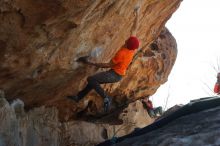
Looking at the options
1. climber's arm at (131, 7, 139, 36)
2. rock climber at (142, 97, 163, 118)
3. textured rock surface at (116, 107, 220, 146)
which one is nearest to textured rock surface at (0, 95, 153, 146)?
rock climber at (142, 97, 163, 118)

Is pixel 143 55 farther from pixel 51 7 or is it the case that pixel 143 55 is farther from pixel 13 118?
pixel 51 7

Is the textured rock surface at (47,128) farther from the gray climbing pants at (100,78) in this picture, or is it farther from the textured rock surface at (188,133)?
the textured rock surface at (188,133)

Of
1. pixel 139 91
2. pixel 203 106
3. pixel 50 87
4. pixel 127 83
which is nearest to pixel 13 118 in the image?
pixel 50 87

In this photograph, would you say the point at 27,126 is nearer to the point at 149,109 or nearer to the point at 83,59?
the point at 83,59

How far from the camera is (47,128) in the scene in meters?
10.4

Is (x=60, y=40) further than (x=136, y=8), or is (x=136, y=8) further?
(x=136, y=8)

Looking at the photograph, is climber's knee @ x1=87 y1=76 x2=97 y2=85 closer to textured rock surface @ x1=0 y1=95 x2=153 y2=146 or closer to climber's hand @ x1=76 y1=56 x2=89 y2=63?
A: climber's hand @ x1=76 y1=56 x2=89 y2=63

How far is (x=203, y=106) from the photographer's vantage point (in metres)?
7.77

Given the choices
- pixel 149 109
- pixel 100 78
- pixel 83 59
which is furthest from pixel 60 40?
pixel 149 109

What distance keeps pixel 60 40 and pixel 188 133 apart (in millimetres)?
2959

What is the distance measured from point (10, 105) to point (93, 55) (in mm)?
1991

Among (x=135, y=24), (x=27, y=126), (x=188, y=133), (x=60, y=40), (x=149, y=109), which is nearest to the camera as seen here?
(x=188, y=133)

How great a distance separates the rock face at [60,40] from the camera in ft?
23.4

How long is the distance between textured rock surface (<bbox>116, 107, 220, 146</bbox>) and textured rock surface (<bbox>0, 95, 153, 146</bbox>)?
7.62 feet
